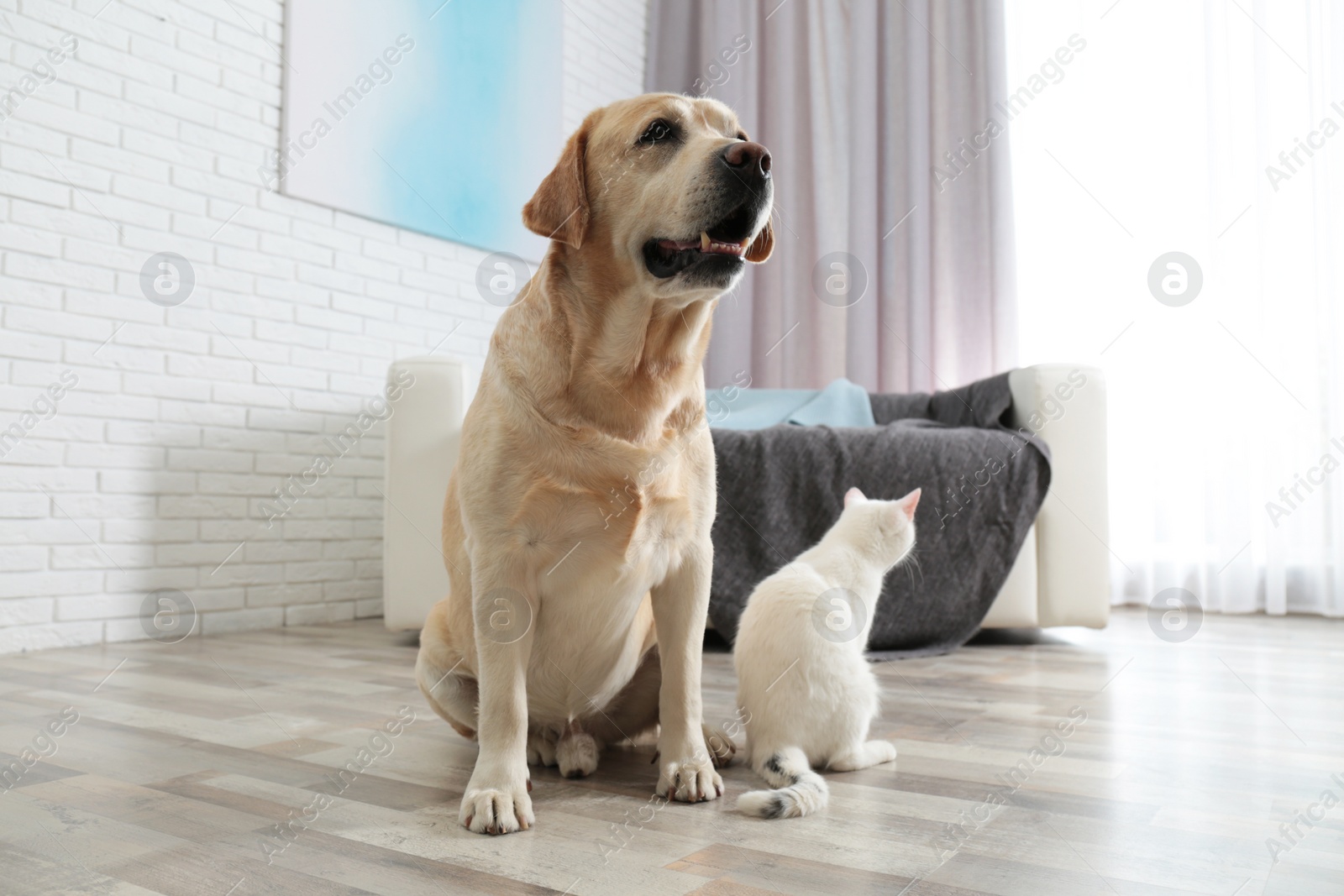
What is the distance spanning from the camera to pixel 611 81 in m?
5.07

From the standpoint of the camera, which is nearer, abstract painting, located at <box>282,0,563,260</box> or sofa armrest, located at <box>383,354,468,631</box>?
sofa armrest, located at <box>383,354,468,631</box>

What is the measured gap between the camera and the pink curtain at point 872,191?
4.39 meters

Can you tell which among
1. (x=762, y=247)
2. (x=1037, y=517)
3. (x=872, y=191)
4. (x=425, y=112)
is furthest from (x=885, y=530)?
(x=872, y=191)

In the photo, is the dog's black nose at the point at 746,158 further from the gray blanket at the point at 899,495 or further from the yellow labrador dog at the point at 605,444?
the gray blanket at the point at 899,495

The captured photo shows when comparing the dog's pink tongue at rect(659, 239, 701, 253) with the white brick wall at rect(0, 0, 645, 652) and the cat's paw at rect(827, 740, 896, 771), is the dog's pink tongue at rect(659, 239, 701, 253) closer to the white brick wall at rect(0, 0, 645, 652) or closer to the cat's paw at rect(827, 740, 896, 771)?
the cat's paw at rect(827, 740, 896, 771)

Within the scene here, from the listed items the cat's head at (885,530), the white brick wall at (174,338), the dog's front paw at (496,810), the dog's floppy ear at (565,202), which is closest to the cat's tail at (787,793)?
the dog's front paw at (496,810)

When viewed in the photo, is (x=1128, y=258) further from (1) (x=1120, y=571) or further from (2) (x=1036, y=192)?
(1) (x=1120, y=571)

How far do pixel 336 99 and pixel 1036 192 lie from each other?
2973 millimetres

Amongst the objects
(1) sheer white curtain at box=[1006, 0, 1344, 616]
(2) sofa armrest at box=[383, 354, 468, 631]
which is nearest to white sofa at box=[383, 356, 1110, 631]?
(2) sofa armrest at box=[383, 354, 468, 631]

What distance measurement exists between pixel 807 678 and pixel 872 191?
366cm

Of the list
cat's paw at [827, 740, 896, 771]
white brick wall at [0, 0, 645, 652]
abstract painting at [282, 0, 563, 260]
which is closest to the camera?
cat's paw at [827, 740, 896, 771]

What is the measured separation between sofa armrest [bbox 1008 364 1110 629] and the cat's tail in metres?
1.83

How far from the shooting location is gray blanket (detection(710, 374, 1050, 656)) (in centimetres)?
282

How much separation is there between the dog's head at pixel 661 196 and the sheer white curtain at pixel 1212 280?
309 cm
